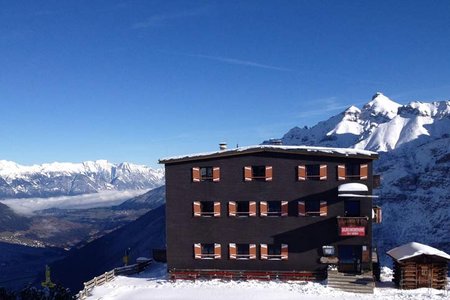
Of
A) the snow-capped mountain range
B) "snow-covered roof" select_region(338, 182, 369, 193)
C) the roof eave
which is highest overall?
the roof eave

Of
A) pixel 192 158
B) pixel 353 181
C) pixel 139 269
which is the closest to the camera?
pixel 353 181

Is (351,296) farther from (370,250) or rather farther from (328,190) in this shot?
(328,190)

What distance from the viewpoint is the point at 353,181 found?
39.7m

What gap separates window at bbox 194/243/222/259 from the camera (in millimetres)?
41406

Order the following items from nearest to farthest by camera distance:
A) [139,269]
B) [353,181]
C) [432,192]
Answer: [353,181] → [139,269] → [432,192]

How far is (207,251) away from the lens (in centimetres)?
4197

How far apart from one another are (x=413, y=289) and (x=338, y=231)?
A: 7374mm

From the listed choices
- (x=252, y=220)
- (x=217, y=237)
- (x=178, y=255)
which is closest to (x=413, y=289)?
(x=252, y=220)

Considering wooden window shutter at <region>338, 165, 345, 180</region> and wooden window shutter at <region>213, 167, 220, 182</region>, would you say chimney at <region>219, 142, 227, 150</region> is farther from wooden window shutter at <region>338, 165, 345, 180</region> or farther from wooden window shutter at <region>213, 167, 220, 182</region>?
wooden window shutter at <region>338, 165, 345, 180</region>

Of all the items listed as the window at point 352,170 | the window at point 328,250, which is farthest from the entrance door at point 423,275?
the window at point 352,170

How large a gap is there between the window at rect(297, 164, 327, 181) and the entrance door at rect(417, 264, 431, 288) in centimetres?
1068

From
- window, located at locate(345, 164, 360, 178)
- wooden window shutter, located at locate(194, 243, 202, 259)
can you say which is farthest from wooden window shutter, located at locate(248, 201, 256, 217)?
window, located at locate(345, 164, 360, 178)

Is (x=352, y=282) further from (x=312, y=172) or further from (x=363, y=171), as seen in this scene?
(x=312, y=172)

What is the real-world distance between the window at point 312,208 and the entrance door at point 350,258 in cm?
354
